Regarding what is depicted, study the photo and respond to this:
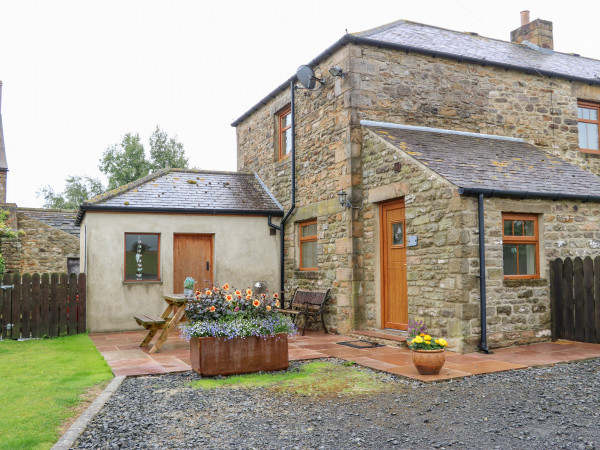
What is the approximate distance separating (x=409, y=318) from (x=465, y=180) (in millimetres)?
2435

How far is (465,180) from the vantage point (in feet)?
25.8

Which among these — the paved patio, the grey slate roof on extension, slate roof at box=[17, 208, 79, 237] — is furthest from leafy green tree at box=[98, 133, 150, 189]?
the paved patio

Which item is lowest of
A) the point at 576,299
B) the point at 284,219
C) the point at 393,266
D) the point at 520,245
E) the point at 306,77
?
the point at 576,299

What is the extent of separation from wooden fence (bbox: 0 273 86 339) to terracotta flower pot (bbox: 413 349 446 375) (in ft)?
24.2

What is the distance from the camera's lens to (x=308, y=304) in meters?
10.6

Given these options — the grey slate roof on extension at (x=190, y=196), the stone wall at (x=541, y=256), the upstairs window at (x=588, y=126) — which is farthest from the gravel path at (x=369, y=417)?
the upstairs window at (x=588, y=126)

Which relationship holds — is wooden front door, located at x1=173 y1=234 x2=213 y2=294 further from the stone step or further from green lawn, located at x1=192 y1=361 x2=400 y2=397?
green lawn, located at x1=192 y1=361 x2=400 y2=397

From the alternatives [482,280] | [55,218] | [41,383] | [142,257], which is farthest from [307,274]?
[55,218]

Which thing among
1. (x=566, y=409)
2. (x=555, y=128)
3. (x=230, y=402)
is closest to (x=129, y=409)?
(x=230, y=402)

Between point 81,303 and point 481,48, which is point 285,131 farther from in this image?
point 81,303

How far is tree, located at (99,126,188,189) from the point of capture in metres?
35.8

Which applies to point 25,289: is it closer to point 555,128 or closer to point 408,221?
point 408,221

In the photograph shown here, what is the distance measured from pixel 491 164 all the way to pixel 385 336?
3.50 meters

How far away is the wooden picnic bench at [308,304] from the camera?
1026 cm
